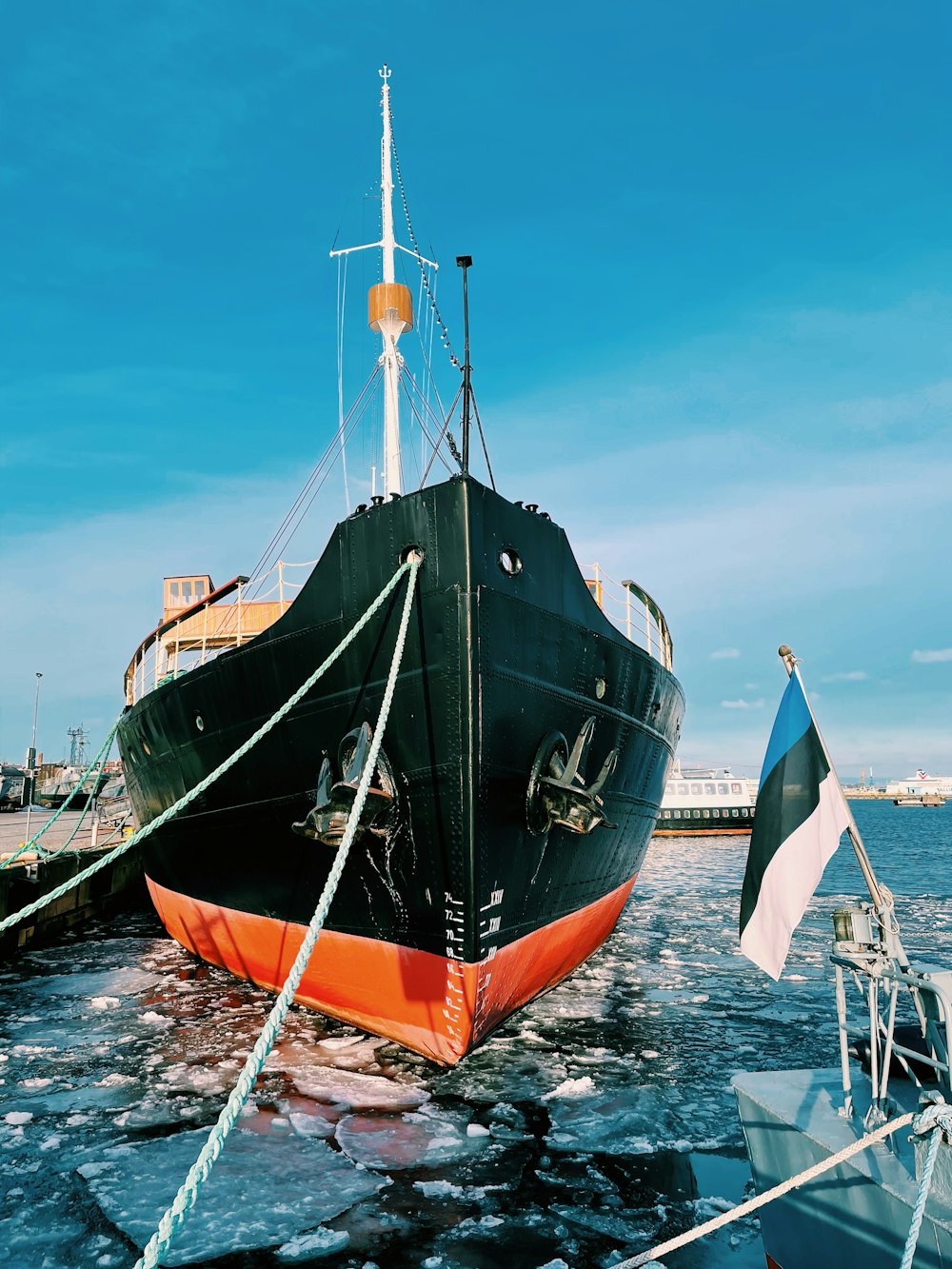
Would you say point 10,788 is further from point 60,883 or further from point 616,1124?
point 616,1124

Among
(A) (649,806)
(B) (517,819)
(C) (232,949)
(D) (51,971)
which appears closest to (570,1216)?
(B) (517,819)

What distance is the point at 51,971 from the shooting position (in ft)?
36.1

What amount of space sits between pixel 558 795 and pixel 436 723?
4.05 feet

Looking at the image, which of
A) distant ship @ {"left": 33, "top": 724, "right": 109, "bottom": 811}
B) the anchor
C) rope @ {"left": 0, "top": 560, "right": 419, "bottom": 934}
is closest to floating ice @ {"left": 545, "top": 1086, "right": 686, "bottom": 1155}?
the anchor

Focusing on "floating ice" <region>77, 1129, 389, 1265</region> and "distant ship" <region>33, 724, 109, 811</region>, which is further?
"distant ship" <region>33, 724, 109, 811</region>

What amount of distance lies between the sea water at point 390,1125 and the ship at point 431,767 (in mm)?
639

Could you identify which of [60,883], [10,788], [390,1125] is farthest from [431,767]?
[10,788]

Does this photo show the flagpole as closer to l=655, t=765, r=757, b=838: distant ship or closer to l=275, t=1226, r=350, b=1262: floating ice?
l=275, t=1226, r=350, b=1262: floating ice

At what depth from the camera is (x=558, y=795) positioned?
21.9ft

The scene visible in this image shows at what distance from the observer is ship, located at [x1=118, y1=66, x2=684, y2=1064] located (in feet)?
20.6

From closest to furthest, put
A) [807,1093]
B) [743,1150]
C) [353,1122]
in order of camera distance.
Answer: [807,1093] → [743,1150] → [353,1122]

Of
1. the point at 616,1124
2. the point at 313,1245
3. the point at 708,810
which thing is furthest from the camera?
the point at 708,810

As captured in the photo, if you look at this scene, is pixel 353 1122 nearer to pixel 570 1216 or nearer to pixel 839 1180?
pixel 570 1216

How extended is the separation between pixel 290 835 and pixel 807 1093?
519 cm
